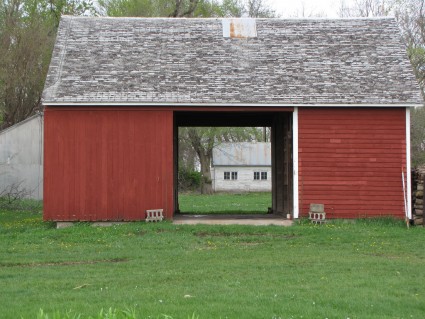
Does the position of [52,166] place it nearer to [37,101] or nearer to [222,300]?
[222,300]

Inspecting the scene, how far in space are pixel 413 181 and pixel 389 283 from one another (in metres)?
9.97

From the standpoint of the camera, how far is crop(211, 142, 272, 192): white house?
59.5 metres

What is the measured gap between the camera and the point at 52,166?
1931cm

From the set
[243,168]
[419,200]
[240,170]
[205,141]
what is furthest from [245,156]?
[419,200]

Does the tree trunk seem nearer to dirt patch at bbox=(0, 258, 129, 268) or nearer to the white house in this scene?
the white house

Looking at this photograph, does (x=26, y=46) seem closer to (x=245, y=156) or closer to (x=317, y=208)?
(x=317, y=208)

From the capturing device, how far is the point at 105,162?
19359 millimetres

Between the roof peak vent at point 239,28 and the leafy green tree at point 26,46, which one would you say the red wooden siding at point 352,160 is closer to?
the roof peak vent at point 239,28

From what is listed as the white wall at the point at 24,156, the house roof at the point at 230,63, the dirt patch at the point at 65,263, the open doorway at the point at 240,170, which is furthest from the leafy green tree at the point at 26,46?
the dirt patch at the point at 65,263

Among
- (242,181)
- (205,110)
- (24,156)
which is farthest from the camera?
(242,181)

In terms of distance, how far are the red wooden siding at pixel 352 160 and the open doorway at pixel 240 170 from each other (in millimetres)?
974

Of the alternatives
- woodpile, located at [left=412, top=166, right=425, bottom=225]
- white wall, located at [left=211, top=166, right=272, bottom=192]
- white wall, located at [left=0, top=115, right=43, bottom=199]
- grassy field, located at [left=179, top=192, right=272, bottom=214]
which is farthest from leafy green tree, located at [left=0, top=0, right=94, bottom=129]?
white wall, located at [left=211, top=166, right=272, bottom=192]

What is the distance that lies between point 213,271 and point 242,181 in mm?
48264

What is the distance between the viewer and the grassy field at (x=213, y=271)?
877 cm
